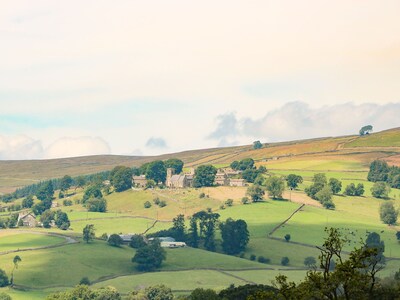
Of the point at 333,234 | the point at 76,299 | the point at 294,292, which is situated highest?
the point at 333,234

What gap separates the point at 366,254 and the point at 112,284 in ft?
475

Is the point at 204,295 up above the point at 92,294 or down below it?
above

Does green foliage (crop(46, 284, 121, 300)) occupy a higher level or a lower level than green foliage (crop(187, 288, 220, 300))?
lower

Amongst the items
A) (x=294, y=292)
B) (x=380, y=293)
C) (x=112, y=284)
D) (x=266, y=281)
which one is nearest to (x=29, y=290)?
(x=112, y=284)

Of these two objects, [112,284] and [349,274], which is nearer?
[349,274]

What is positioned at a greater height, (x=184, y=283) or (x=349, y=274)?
(x=349, y=274)

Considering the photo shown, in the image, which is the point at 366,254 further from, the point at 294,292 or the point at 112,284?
the point at 112,284

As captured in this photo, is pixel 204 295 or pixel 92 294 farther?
pixel 92 294

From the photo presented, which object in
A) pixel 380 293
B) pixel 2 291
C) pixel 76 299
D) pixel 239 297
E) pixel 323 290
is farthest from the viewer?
pixel 2 291

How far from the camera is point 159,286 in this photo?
180000 millimetres

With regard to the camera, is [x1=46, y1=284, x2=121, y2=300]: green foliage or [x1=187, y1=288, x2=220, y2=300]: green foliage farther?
[x1=46, y1=284, x2=121, y2=300]: green foliage

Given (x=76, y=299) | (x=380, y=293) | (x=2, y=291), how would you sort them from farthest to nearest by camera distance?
(x=2, y=291) < (x=76, y=299) < (x=380, y=293)

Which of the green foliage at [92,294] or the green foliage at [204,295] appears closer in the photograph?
the green foliage at [204,295]

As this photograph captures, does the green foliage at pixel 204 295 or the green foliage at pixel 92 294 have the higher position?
the green foliage at pixel 204 295
